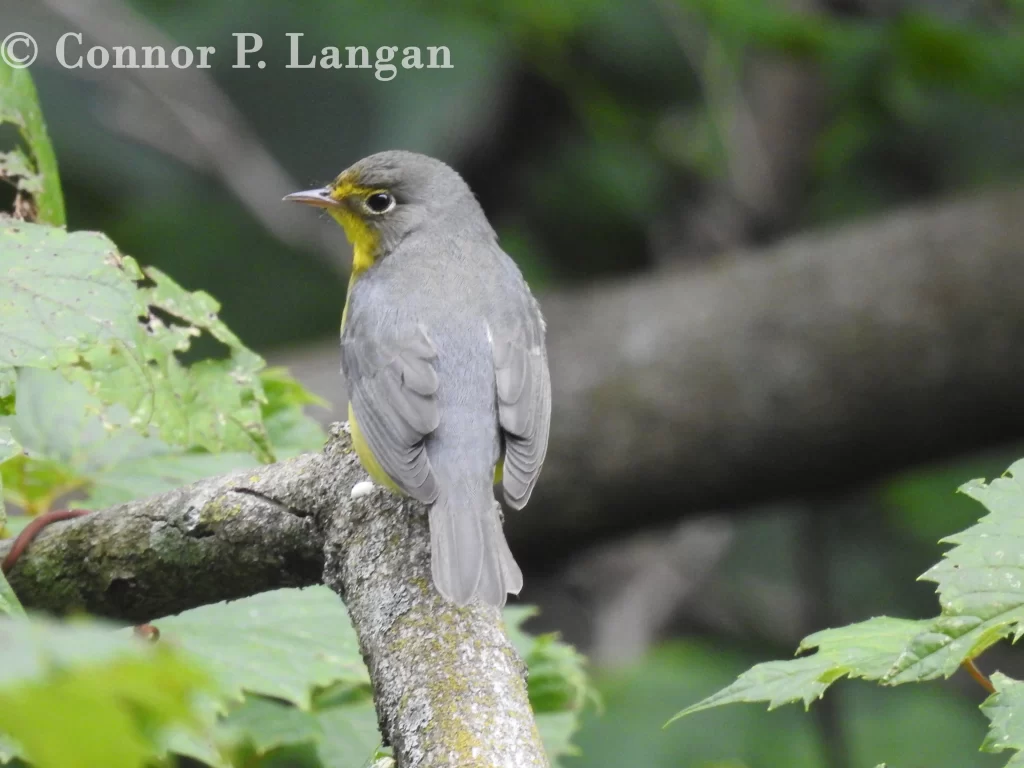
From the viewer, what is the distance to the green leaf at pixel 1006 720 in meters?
1.42

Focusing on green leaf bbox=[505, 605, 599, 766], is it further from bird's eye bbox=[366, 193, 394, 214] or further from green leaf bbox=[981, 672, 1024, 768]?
bird's eye bbox=[366, 193, 394, 214]

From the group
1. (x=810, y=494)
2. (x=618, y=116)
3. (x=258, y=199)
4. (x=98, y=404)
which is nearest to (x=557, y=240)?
(x=618, y=116)

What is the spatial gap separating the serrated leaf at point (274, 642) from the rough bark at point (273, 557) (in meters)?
0.16

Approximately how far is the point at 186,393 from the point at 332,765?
78 centimetres

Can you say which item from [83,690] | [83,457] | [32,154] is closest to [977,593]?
[83,690]

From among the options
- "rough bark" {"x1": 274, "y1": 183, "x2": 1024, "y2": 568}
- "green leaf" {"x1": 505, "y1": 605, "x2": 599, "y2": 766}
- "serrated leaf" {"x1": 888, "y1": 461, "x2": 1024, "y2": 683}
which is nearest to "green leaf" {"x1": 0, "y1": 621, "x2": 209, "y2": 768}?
"serrated leaf" {"x1": 888, "y1": 461, "x2": 1024, "y2": 683}

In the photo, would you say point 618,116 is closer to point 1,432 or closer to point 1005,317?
point 1005,317

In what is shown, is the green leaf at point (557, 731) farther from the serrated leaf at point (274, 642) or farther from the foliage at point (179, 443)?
the serrated leaf at point (274, 642)

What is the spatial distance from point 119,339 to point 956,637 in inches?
49.8

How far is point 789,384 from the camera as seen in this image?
5.90 metres

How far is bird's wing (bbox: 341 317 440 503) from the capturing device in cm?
247

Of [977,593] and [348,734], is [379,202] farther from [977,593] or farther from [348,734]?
[977,593]

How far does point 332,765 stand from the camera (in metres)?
2.41

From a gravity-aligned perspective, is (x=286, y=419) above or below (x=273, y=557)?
above
